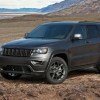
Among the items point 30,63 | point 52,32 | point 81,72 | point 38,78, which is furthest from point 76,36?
point 81,72

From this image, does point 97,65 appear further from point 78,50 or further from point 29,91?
point 29,91

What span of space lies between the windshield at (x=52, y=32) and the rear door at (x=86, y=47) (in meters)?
0.29

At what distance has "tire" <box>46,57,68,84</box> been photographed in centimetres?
1027

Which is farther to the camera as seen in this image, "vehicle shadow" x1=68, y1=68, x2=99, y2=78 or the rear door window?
"vehicle shadow" x1=68, y1=68, x2=99, y2=78

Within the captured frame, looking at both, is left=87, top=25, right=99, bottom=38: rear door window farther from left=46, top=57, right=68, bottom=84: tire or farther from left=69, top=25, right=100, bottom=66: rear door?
left=46, top=57, right=68, bottom=84: tire

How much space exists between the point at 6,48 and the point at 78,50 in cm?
203

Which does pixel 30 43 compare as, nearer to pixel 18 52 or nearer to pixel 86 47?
pixel 18 52

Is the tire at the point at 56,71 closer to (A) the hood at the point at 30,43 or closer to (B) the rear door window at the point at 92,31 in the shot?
(A) the hood at the point at 30,43

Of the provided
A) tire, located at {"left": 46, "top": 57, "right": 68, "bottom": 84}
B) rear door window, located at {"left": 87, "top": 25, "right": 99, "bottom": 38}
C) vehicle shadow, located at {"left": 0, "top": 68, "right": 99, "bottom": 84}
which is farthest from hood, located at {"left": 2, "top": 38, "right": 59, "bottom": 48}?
rear door window, located at {"left": 87, "top": 25, "right": 99, "bottom": 38}

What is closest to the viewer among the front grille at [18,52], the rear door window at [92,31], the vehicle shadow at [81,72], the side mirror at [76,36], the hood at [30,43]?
the front grille at [18,52]

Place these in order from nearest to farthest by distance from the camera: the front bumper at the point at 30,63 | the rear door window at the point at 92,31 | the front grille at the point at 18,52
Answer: the front bumper at the point at 30,63 → the front grille at the point at 18,52 → the rear door window at the point at 92,31

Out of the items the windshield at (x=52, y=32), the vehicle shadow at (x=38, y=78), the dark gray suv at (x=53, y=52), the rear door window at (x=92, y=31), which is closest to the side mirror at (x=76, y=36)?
the dark gray suv at (x=53, y=52)

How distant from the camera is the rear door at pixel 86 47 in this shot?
1104 centimetres

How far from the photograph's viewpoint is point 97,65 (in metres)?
12.2
